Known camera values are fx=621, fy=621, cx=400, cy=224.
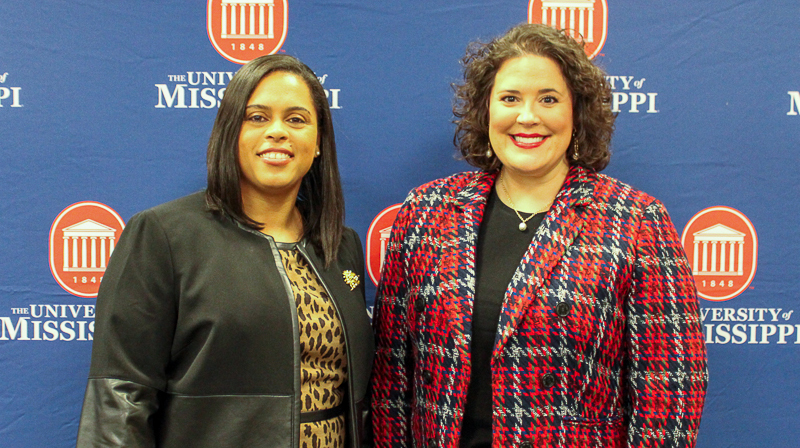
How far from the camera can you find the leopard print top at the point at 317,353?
1.37 m

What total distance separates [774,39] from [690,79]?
279mm

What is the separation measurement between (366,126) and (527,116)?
0.63m

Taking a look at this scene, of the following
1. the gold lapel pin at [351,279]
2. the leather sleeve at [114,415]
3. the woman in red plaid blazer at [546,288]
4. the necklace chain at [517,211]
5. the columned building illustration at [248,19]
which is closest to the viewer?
the leather sleeve at [114,415]

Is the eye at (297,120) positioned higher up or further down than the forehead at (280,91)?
further down

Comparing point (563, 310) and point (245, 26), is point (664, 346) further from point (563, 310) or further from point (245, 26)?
point (245, 26)

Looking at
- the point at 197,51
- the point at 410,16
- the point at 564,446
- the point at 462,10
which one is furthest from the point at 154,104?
the point at 564,446

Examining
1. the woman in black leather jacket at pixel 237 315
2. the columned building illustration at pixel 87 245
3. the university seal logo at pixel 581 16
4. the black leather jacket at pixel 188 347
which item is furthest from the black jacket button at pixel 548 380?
the columned building illustration at pixel 87 245

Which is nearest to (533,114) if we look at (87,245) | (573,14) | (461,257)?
(461,257)

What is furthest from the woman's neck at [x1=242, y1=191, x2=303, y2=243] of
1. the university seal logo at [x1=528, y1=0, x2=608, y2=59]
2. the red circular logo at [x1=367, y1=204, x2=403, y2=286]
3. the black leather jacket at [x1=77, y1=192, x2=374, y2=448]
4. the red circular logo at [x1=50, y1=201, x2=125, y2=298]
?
the university seal logo at [x1=528, y1=0, x2=608, y2=59]

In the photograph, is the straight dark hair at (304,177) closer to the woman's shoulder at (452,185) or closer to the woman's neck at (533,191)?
the woman's shoulder at (452,185)

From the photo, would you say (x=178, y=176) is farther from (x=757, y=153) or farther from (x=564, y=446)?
(x=757, y=153)

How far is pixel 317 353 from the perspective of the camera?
139 centimetres

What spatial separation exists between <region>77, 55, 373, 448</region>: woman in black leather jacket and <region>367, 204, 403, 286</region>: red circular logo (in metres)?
0.45

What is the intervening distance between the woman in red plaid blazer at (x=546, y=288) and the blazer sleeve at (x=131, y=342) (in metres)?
0.57
